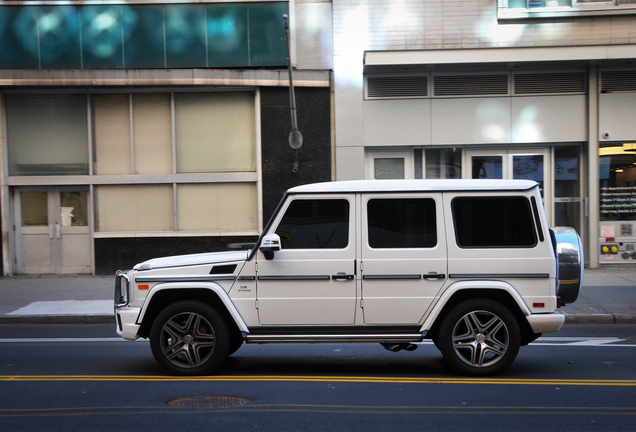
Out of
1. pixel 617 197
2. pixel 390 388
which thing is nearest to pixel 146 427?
pixel 390 388

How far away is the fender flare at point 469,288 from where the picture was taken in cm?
600

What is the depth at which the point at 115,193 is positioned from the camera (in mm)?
15203

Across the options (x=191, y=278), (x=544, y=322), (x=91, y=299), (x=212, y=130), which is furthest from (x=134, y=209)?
(x=544, y=322)

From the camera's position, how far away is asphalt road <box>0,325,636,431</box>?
485cm

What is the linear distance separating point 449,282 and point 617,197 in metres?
10.9

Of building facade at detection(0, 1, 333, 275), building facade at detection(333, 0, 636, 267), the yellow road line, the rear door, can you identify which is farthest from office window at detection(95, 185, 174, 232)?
the rear door

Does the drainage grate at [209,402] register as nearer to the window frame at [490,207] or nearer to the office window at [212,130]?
the window frame at [490,207]

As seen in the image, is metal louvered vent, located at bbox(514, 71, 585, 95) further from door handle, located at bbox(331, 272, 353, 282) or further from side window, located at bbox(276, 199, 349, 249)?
door handle, located at bbox(331, 272, 353, 282)

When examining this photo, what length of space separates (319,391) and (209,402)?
106 centimetres

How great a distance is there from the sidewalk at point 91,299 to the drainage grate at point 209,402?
5.27m

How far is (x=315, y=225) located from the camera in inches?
243

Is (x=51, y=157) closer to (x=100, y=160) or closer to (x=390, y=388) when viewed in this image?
(x=100, y=160)

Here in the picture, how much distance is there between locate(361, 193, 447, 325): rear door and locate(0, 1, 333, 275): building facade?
894 centimetres

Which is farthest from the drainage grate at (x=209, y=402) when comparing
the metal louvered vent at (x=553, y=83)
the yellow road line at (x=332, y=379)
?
the metal louvered vent at (x=553, y=83)
